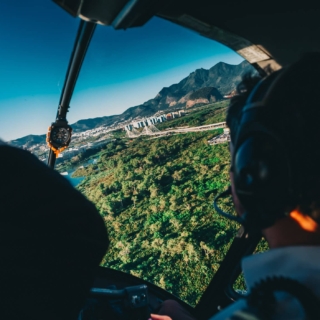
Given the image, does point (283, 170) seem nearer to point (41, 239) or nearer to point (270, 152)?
point (270, 152)

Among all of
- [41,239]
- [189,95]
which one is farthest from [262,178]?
[189,95]

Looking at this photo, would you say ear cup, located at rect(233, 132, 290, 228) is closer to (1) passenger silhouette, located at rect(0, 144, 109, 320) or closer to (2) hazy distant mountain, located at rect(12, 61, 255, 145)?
(1) passenger silhouette, located at rect(0, 144, 109, 320)

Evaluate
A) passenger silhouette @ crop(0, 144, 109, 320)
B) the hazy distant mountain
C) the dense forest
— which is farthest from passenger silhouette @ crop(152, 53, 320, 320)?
the hazy distant mountain

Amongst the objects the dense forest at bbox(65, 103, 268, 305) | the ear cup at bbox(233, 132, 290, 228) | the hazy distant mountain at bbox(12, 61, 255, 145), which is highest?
the hazy distant mountain at bbox(12, 61, 255, 145)

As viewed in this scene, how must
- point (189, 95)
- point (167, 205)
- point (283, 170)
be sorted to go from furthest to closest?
1. point (189, 95)
2. point (167, 205)
3. point (283, 170)

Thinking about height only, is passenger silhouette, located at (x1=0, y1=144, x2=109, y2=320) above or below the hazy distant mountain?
below

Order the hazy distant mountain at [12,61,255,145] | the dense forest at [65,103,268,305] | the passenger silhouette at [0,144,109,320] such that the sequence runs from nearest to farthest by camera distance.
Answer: the passenger silhouette at [0,144,109,320] < the dense forest at [65,103,268,305] < the hazy distant mountain at [12,61,255,145]

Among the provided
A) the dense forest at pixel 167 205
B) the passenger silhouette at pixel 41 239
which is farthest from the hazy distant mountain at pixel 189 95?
the passenger silhouette at pixel 41 239
